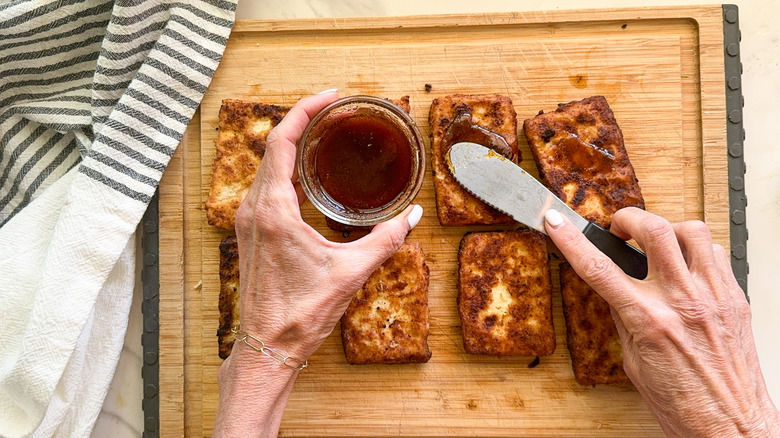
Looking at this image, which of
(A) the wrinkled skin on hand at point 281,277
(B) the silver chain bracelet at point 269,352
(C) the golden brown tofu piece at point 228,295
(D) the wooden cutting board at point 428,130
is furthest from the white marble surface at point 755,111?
(B) the silver chain bracelet at point 269,352

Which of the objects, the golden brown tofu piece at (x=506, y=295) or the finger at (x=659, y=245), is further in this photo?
the golden brown tofu piece at (x=506, y=295)

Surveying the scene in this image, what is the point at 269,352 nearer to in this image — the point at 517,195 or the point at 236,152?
the point at 236,152

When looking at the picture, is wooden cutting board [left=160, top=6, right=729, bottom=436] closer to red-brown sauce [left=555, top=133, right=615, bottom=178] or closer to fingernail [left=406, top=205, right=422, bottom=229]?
red-brown sauce [left=555, top=133, right=615, bottom=178]

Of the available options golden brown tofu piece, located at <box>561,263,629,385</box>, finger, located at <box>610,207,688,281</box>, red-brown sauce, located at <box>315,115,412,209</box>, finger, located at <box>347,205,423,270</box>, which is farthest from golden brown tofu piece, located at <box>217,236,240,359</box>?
finger, located at <box>610,207,688,281</box>

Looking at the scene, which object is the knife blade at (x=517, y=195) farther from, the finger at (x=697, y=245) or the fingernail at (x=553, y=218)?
the finger at (x=697, y=245)

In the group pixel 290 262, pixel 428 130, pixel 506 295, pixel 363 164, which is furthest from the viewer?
pixel 428 130

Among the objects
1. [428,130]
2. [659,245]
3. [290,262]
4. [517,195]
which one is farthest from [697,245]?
[290,262]
